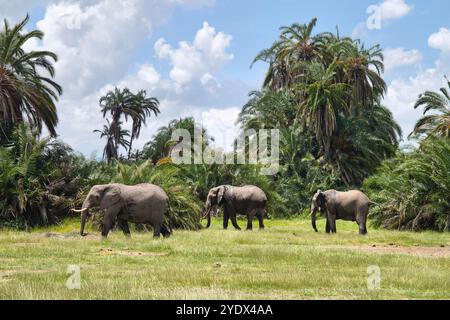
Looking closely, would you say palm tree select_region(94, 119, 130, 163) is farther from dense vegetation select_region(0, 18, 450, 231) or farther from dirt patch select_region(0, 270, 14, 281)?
dirt patch select_region(0, 270, 14, 281)

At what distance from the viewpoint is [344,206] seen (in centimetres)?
2486

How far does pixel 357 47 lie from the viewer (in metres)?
52.2

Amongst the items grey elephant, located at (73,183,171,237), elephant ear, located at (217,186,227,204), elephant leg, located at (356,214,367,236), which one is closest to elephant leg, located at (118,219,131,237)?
grey elephant, located at (73,183,171,237)

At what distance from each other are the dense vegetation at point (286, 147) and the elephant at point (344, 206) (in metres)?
4.10

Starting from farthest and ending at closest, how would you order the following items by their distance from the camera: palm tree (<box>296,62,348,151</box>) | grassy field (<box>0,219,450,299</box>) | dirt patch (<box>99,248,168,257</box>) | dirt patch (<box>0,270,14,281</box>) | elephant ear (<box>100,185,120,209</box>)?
palm tree (<box>296,62,348,151</box>) < elephant ear (<box>100,185,120,209</box>) < dirt patch (<box>99,248,168,257</box>) < dirt patch (<box>0,270,14,281</box>) < grassy field (<box>0,219,450,299</box>)

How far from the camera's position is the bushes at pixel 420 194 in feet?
88.9

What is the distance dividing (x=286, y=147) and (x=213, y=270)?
114ft

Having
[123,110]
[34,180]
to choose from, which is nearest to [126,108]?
[123,110]

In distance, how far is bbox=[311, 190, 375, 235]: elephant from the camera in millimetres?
24484

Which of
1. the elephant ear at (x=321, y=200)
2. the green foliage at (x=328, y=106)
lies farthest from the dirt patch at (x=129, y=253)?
the green foliage at (x=328, y=106)

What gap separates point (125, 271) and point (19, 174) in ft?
55.1

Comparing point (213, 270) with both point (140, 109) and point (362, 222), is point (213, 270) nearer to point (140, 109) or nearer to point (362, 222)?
point (362, 222)
